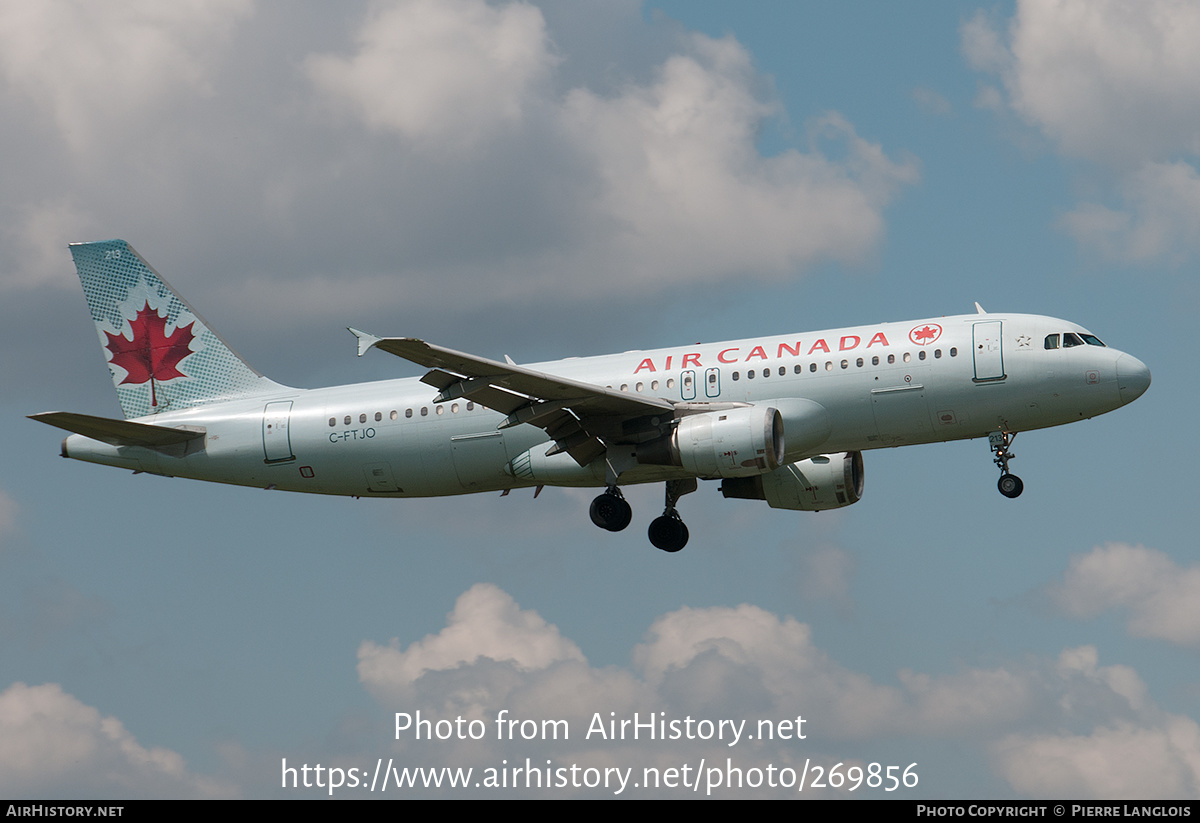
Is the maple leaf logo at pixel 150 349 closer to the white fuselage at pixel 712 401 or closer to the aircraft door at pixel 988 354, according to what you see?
the white fuselage at pixel 712 401

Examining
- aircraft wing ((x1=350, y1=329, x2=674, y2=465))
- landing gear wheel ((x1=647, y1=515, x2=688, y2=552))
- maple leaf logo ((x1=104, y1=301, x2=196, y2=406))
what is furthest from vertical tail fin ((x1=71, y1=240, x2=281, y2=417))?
landing gear wheel ((x1=647, y1=515, x2=688, y2=552))

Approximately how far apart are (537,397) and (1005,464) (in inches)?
523

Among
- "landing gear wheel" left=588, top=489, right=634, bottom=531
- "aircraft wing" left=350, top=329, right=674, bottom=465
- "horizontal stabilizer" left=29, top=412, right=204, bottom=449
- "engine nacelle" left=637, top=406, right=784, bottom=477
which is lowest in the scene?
"landing gear wheel" left=588, top=489, right=634, bottom=531

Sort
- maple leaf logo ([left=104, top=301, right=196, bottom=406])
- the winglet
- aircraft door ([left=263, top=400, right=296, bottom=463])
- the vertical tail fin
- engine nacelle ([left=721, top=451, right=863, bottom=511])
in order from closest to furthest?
the winglet → aircraft door ([left=263, top=400, right=296, bottom=463]) → engine nacelle ([left=721, top=451, right=863, bottom=511]) → the vertical tail fin → maple leaf logo ([left=104, top=301, right=196, bottom=406])

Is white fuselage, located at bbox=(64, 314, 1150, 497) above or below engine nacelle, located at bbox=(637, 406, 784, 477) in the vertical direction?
above

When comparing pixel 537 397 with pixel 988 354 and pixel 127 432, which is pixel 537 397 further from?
pixel 127 432

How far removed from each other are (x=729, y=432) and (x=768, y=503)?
869 centimetres

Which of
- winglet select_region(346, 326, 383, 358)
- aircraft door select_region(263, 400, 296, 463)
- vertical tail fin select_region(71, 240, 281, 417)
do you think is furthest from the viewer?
vertical tail fin select_region(71, 240, 281, 417)

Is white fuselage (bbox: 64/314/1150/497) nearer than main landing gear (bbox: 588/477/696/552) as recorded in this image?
Yes

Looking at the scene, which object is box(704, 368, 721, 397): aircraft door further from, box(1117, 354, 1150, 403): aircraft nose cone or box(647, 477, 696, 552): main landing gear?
box(1117, 354, 1150, 403): aircraft nose cone

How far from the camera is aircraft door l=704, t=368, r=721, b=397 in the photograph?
40.7 metres

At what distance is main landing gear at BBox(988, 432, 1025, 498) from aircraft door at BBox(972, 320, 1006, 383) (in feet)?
6.62

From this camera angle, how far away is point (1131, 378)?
39.1m

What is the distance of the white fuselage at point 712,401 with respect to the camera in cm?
3906
